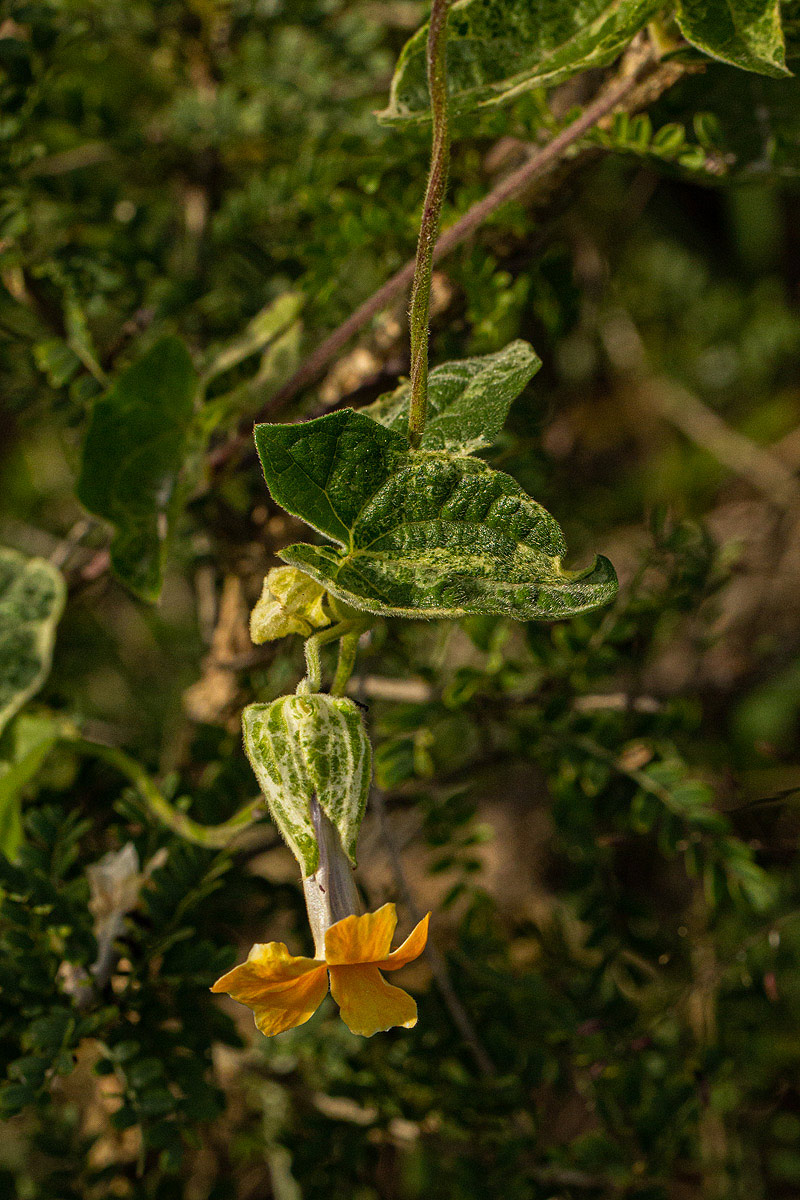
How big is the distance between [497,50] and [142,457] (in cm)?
43

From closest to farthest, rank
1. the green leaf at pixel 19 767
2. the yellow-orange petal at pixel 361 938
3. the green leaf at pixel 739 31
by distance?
the yellow-orange petal at pixel 361 938
the green leaf at pixel 739 31
the green leaf at pixel 19 767

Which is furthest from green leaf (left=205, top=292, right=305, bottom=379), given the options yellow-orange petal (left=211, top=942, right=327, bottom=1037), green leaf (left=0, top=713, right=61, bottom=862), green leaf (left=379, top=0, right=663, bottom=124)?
yellow-orange petal (left=211, top=942, right=327, bottom=1037)

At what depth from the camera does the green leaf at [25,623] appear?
34.7 inches

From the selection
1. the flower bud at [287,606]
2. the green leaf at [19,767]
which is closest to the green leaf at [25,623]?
the green leaf at [19,767]

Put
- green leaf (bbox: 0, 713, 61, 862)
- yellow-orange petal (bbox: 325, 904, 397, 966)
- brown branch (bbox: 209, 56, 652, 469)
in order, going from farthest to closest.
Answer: green leaf (bbox: 0, 713, 61, 862) → brown branch (bbox: 209, 56, 652, 469) → yellow-orange petal (bbox: 325, 904, 397, 966)

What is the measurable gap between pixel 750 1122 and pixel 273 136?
145 cm

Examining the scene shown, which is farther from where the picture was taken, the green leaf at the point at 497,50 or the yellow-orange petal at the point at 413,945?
the green leaf at the point at 497,50

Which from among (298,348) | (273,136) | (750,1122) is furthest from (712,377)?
(750,1122)

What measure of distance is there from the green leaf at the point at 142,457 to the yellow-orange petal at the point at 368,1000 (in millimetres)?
408

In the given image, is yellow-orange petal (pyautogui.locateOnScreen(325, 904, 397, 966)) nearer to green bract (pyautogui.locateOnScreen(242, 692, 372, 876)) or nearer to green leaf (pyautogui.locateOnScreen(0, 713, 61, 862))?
green bract (pyautogui.locateOnScreen(242, 692, 372, 876))

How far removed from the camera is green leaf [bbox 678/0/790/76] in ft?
1.88

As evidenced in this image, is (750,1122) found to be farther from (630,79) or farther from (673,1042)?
(630,79)

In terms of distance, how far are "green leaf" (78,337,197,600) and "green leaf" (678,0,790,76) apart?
458mm

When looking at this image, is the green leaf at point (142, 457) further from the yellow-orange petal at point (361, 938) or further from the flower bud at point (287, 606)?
the yellow-orange petal at point (361, 938)
